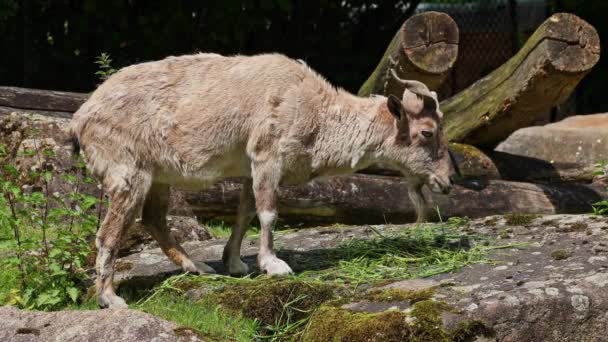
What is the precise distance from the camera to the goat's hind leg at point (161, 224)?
286 inches

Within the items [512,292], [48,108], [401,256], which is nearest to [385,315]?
[512,292]

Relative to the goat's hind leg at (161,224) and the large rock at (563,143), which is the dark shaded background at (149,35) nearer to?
the large rock at (563,143)

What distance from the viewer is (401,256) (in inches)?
286

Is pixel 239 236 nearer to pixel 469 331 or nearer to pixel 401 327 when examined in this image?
pixel 401 327

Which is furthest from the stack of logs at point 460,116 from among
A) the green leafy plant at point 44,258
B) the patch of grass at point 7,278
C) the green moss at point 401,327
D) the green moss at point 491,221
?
the green moss at point 401,327

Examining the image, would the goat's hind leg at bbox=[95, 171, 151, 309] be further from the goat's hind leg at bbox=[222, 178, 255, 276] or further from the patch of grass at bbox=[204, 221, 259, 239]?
the patch of grass at bbox=[204, 221, 259, 239]

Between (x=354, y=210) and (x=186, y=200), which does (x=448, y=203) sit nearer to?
(x=354, y=210)

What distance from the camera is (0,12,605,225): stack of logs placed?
9.18 m

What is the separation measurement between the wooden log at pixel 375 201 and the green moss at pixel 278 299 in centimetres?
329

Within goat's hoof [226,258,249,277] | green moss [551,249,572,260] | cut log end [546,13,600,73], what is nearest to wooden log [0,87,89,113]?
goat's hoof [226,258,249,277]

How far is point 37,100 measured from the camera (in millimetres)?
9547

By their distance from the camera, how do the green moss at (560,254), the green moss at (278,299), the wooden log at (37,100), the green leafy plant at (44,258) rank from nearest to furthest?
the green moss at (278,299)
the green moss at (560,254)
the green leafy plant at (44,258)
the wooden log at (37,100)

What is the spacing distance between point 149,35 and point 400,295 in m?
7.31

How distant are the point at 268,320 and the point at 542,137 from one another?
24.3ft
